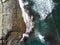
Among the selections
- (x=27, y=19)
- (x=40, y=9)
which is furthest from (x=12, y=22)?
(x=40, y=9)

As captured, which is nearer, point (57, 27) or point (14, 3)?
point (57, 27)

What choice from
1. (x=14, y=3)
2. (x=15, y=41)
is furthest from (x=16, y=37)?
(x=14, y=3)

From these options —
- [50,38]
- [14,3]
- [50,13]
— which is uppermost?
[14,3]

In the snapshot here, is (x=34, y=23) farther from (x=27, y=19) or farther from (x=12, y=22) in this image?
(x=12, y=22)

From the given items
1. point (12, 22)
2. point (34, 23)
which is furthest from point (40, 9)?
point (12, 22)

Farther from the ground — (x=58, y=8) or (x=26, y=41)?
(x=58, y=8)

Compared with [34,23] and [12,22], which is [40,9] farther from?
[12,22]

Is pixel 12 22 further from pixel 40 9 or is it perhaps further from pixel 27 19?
pixel 40 9

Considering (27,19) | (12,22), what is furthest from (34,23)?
(12,22)

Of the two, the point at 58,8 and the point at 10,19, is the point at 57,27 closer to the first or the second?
the point at 58,8
